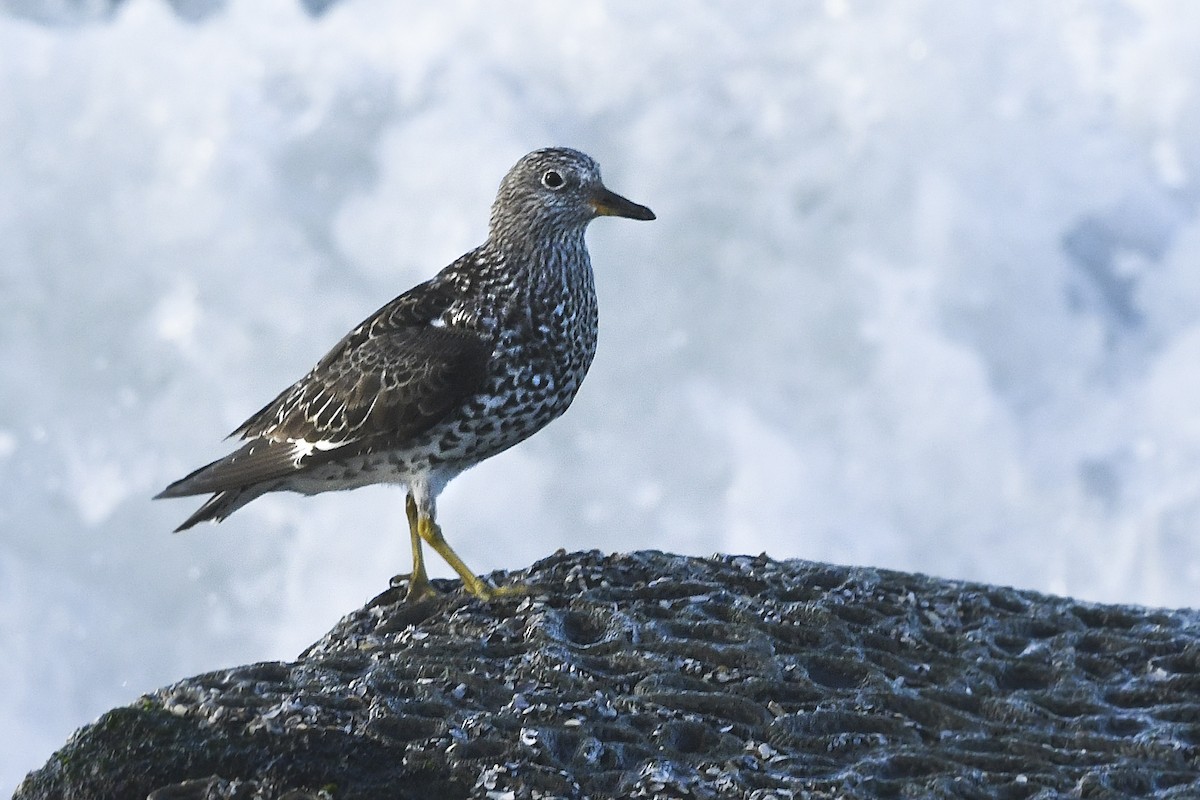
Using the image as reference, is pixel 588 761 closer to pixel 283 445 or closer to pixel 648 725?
pixel 648 725

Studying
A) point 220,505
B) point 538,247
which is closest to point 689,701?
point 538,247

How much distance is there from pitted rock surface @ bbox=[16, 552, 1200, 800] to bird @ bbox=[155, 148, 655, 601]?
638 mm

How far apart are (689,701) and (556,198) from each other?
3148mm

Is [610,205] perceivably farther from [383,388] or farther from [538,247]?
[383,388]

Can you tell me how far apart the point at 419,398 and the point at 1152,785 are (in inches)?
139

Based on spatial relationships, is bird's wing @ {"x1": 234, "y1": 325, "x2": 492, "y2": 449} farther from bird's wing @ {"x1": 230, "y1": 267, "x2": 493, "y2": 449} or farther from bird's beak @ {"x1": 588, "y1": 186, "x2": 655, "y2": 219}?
bird's beak @ {"x1": 588, "y1": 186, "x2": 655, "y2": 219}

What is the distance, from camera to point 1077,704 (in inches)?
251

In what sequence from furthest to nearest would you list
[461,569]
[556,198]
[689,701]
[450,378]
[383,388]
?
[556,198] → [383,388] → [450,378] → [461,569] → [689,701]

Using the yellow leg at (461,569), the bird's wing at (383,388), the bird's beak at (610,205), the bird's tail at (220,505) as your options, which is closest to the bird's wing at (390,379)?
the bird's wing at (383,388)

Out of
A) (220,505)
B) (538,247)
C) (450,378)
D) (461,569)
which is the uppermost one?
(538,247)

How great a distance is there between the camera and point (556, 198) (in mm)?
8148

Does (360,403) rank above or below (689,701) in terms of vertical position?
above

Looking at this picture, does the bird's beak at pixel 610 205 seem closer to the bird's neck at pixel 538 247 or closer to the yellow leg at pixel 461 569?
the bird's neck at pixel 538 247

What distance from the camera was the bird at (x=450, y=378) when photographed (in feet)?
24.3
